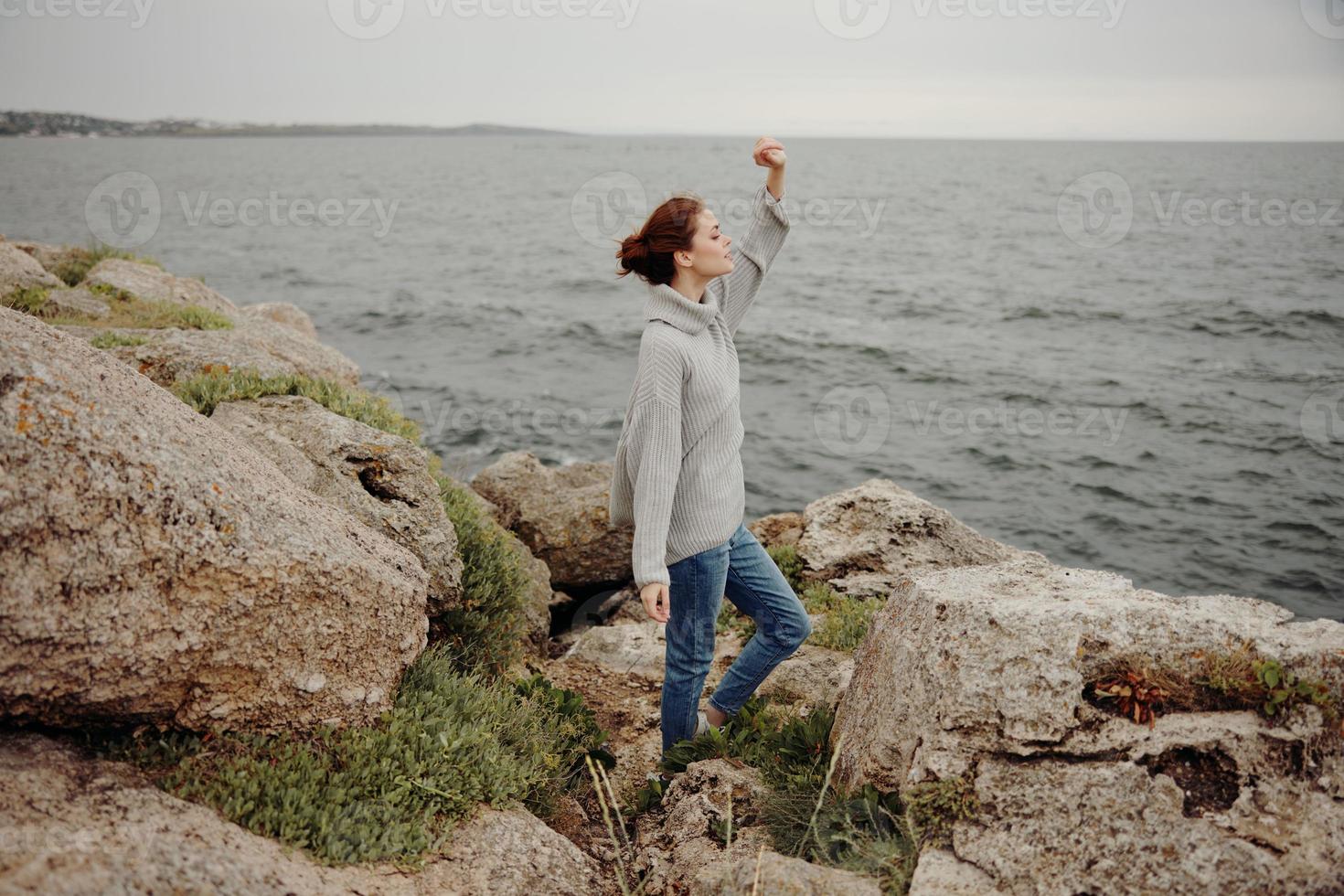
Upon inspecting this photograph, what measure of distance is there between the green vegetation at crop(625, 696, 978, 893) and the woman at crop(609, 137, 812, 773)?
273 mm

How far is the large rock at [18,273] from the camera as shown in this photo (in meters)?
9.30

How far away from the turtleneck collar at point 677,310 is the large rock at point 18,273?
794cm

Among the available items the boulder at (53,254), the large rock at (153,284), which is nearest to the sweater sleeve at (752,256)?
the large rock at (153,284)

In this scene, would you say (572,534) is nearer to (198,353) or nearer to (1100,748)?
(198,353)

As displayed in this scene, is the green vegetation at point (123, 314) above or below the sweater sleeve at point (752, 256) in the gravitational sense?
below

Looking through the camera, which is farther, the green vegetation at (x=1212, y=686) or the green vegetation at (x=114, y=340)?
the green vegetation at (x=114, y=340)

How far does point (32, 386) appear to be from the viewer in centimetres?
340

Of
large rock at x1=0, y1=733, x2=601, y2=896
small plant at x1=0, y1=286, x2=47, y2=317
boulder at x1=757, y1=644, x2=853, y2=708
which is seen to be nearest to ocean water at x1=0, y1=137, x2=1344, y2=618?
small plant at x1=0, y1=286, x2=47, y2=317

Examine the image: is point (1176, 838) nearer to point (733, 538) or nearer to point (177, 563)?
point (733, 538)

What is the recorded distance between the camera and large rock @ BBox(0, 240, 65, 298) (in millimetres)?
9297

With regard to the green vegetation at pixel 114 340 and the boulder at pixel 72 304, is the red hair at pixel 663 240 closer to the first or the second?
the green vegetation at pixel 114 340

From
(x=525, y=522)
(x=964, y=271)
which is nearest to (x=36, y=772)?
(x=525, y=522)

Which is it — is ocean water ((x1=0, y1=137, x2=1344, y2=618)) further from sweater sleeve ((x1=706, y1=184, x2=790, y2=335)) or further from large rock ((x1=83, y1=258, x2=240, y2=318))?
sweater sleeve ((x1=706, y1=184, x2=790, y2=335))

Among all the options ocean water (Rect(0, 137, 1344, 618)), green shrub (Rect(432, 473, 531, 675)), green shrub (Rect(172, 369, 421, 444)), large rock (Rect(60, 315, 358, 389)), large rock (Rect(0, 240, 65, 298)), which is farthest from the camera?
ocean water (Rect(0, 137, 1344, 618))
